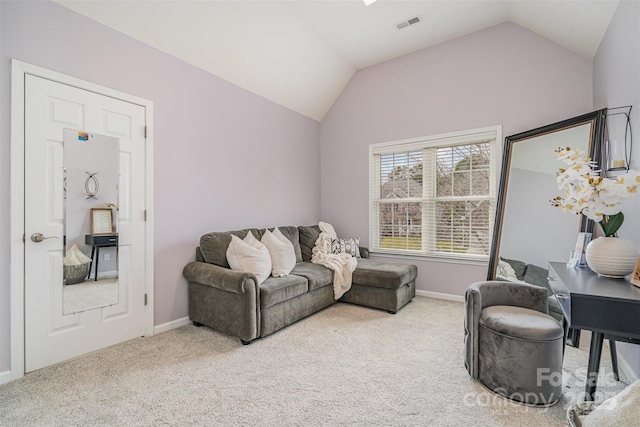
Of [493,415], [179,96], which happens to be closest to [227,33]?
[179,96]

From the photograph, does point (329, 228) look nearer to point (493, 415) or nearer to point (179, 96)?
point (179, 96)

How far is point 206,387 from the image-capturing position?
1.98 metres

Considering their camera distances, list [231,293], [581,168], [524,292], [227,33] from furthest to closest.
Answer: [227,33]
[231,293]
[524,292]
[581,168]

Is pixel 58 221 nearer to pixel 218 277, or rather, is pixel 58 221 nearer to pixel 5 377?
pixel 5 377

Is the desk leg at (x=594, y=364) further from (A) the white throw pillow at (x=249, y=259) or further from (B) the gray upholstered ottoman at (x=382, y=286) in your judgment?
(A) the white throw pillow at (x=249, y=259)

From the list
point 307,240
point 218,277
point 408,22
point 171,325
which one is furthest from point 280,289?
point 408,22

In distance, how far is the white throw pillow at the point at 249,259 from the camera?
2.88 m

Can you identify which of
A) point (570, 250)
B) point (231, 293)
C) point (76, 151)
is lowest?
point (231, 293)

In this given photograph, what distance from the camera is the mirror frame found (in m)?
2.62

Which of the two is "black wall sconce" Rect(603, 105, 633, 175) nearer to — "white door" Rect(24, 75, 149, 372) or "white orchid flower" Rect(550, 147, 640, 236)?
"white orchid flower" Rect(550, 147, 640, 236)

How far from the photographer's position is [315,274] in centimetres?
333

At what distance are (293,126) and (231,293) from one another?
2800 mm

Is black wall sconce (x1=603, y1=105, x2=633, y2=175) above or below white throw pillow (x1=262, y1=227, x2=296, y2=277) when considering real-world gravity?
above

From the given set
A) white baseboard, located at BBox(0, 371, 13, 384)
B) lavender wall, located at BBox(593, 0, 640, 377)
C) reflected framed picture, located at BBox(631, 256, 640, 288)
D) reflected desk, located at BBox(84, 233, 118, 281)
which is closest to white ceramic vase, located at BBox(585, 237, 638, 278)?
reflected framed picture, located at BBox(631, 256, 640, 288)
